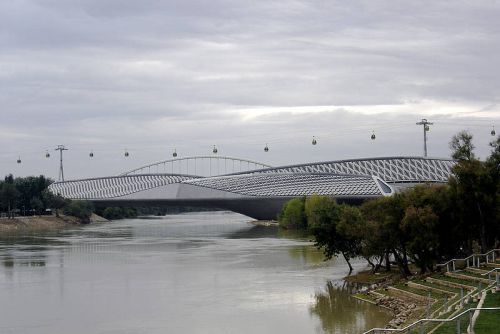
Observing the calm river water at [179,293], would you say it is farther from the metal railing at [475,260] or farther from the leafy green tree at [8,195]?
the leafy green tree at [8,195]

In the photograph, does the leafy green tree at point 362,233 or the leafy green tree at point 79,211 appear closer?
the leafy green tree at point 362,233

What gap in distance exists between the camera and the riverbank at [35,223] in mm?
83250

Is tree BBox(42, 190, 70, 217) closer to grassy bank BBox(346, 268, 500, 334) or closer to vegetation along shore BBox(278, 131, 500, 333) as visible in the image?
vegetation along shore BBox(278, 131, 500, 333)

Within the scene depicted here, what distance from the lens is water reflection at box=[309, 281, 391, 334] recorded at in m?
21.9

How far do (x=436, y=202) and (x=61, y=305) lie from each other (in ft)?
45.7

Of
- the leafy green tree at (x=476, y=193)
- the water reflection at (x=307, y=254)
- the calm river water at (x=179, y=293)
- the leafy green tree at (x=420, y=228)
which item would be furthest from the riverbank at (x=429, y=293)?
the water reflection at (x=307, y=254)

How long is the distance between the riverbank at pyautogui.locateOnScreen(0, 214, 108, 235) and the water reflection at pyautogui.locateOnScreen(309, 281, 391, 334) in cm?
5756

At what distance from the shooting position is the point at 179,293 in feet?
95.8

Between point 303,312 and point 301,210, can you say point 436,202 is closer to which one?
point 303,312

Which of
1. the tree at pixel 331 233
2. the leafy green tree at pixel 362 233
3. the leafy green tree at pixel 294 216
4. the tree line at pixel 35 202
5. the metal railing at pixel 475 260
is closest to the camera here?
the metal railing at pixel 475 260

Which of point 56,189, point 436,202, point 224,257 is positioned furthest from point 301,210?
point 56,189

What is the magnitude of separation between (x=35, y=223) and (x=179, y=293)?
6431 cm

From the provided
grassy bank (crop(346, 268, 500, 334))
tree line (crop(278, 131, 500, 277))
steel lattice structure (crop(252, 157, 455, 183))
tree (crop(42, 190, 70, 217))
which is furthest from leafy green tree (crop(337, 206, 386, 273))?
tree (crop(42, 190, 70, 217))

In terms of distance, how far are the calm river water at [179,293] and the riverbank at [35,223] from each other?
113ft
